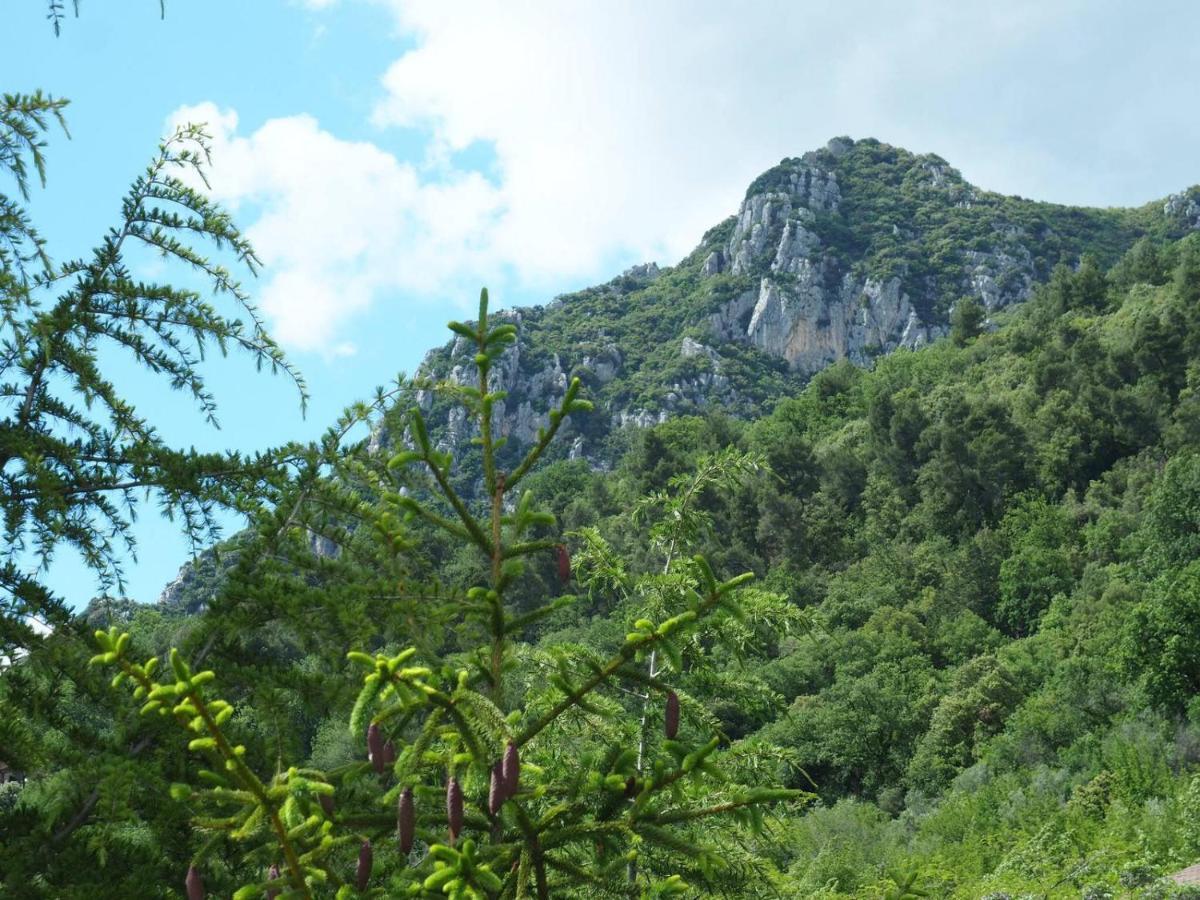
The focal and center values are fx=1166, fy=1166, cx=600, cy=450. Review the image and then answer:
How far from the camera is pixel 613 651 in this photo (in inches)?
591

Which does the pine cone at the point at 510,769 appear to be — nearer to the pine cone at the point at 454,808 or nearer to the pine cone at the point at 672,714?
the pine cone at the point at 454,808

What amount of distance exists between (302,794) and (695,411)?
105 metres

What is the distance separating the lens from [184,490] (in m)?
3.68

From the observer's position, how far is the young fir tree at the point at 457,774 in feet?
8.14

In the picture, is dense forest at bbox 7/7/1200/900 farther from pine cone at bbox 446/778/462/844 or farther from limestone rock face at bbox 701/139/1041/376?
limestone rock face at bbox 701/139/1041/376

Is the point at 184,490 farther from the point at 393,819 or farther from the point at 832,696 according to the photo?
the point at 832,696

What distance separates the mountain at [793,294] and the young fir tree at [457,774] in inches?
3862

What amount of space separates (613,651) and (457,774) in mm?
11665

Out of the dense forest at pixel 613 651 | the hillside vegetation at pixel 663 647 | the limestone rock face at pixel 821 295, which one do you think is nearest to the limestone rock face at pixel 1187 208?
the limestone rock face at pixel 821 295

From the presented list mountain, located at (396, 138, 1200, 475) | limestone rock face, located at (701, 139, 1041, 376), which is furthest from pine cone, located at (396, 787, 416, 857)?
limestone rock face, located at (701, 139, 1041, 376)

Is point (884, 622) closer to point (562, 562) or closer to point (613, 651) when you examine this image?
point (613, 651)

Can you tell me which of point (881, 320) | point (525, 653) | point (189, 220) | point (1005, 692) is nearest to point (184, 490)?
point (189, 220)

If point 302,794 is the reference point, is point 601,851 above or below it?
below

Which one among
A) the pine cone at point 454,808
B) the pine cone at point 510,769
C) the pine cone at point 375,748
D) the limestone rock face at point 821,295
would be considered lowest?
the pine cone at point 454,808
